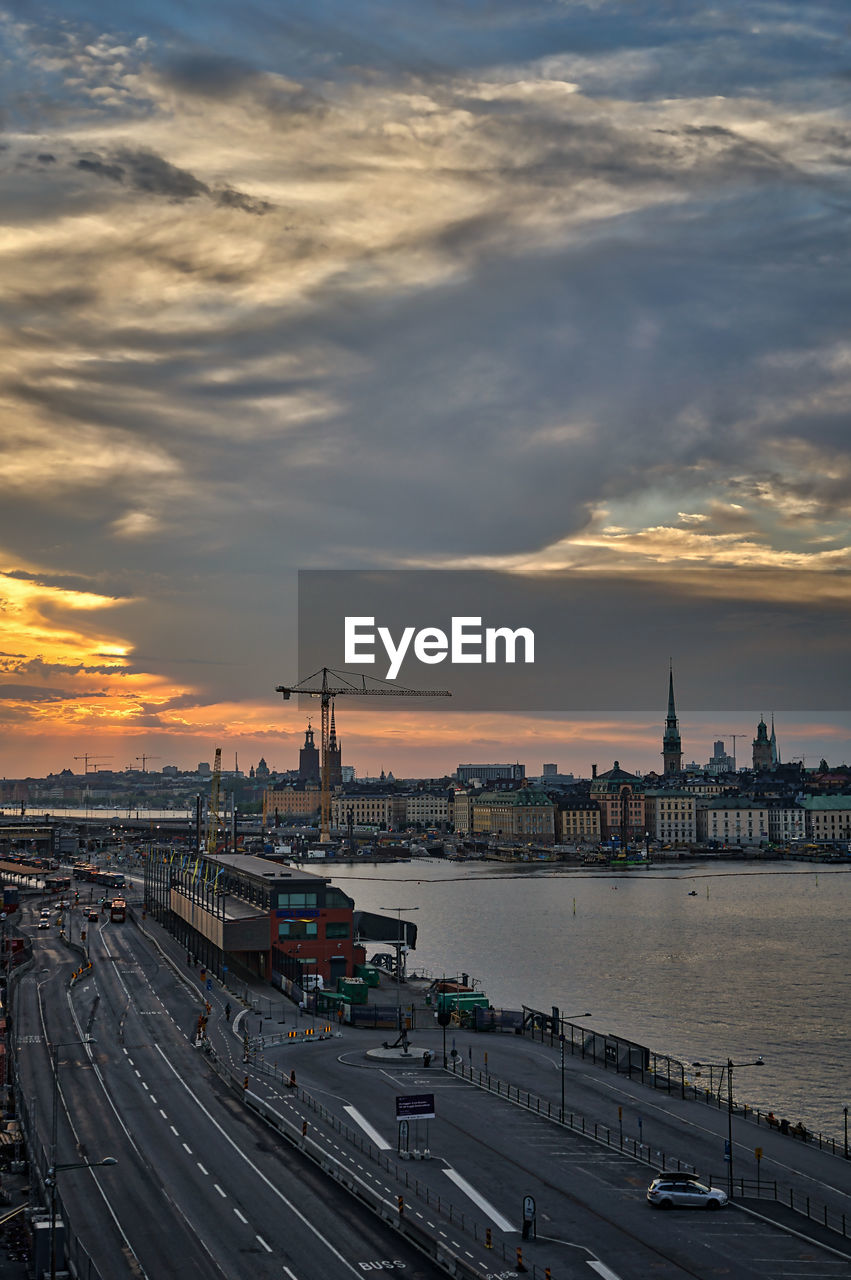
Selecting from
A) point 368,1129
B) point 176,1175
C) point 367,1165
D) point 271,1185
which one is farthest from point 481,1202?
point 176,1175

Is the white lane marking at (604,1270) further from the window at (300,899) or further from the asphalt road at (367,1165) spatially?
the window at (300,899)

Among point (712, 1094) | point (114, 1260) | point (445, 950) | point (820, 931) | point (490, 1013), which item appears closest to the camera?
Answer: point (114, 1260)

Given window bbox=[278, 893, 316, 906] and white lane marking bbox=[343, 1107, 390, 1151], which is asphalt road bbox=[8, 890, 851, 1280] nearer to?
white lane marking bbox=[343, 1107, 390, 1151]

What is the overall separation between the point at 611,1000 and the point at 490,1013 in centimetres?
2231

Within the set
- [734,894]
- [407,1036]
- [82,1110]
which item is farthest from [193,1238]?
[734,894]

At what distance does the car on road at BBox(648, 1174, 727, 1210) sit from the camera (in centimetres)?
4081

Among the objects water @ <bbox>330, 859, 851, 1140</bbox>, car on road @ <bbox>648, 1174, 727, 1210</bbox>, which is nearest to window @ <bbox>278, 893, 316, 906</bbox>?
water @ <bbox>330, 859, 851, 1140</bbox>

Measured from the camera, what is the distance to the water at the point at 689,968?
71938 millimetres

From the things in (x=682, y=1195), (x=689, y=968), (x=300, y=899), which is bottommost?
(x=689, y=968)

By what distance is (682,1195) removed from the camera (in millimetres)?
40844

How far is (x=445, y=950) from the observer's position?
122 m

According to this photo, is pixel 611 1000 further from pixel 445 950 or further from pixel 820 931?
pixel 820 931

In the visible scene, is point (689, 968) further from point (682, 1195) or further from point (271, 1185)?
point (271, 1185)

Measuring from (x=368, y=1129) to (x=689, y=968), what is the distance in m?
65.0
